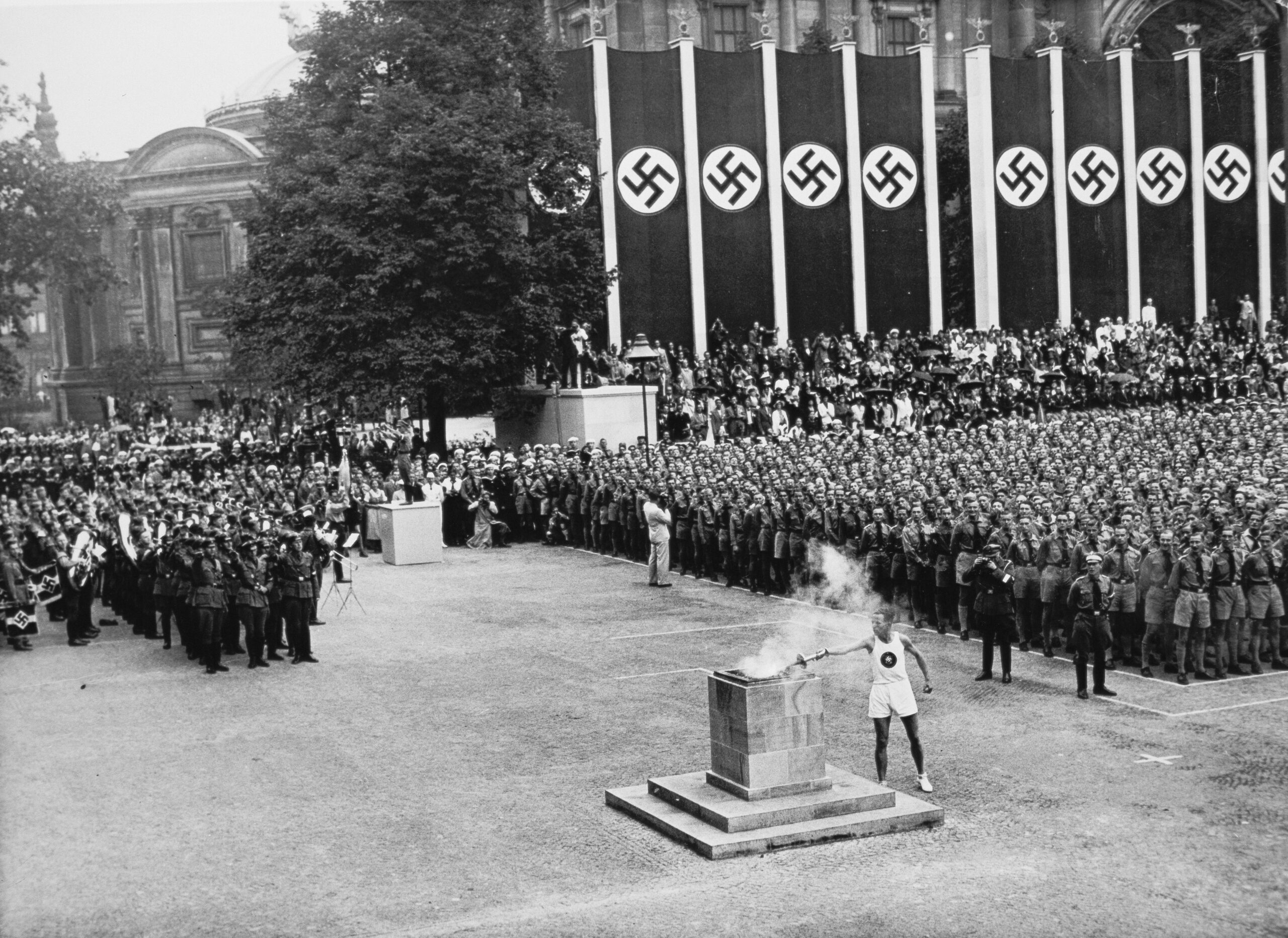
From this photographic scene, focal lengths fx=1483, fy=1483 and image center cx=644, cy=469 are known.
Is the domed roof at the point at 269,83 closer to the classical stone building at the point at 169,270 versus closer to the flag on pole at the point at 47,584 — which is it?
the classical stone building at the point at 169,270

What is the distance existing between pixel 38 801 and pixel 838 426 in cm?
2675

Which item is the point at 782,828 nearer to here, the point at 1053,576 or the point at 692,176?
the point at 1053,576

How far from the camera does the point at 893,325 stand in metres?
47.4

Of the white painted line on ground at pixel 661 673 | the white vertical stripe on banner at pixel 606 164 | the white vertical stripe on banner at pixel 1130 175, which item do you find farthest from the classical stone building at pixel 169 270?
the white painted line on ground at pixel 661 673

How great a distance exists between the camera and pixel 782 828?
1233 cm

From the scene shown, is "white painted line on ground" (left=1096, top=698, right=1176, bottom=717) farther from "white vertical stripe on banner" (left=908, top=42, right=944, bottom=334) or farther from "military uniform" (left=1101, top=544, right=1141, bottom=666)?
"white vertical stripe on banner" (left=908, top=42, right=944, bottom=334)

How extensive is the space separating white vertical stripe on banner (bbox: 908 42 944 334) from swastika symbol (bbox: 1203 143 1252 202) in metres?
10.1

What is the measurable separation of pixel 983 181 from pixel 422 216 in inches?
782

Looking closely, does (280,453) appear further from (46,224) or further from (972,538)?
(972,538)

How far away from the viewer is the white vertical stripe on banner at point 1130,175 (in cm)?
4894

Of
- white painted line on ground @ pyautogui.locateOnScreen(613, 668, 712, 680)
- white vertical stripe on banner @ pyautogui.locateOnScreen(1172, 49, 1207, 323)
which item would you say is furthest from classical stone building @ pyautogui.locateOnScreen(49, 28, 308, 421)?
white painted line on ground @ pyautogui.locateOnScreen(613, 668, 712, 680)

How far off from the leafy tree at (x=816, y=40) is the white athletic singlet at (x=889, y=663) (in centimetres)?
4389

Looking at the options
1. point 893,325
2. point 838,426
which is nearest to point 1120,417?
point 838,426

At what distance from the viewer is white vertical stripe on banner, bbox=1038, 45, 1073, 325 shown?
48.3 m
